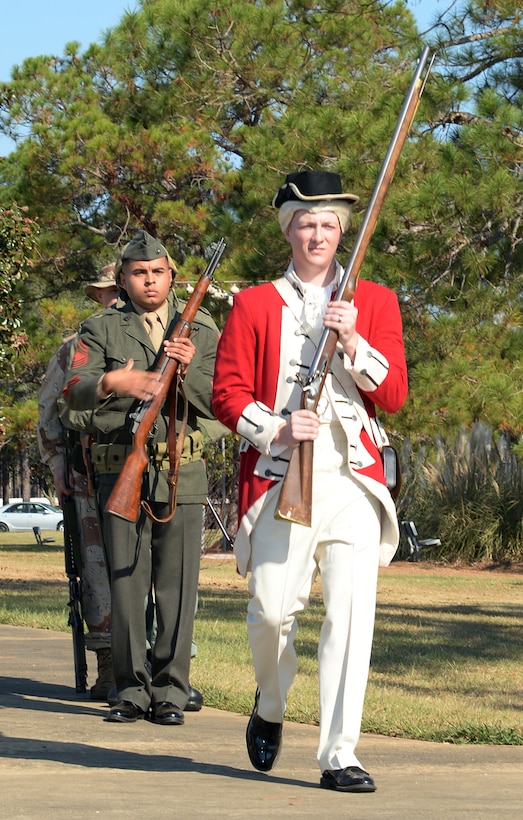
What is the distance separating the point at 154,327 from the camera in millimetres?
7234

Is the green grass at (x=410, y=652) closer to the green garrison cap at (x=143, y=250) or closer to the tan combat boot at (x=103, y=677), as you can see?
the tan combat boot at (x=103, y=677)

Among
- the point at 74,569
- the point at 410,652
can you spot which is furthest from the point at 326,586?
the point at 410,652

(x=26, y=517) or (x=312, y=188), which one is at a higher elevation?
(x=312, y=188)

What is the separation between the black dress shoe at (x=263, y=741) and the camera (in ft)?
17.5

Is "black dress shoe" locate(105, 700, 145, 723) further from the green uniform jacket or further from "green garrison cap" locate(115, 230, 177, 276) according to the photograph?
"green garrison cap" locate(115, 230, 177, 276)

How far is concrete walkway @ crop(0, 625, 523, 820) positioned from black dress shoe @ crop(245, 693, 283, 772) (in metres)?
0.07

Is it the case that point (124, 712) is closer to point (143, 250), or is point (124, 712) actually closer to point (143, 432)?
point (143, 432)

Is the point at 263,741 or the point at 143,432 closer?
the point at 263,741

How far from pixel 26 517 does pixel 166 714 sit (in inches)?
1954

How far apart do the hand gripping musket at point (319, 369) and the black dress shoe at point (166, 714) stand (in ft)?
6.82

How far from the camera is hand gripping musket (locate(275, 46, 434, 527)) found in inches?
197

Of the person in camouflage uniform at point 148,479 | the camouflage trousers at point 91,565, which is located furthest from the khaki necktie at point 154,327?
the camouflage trousers at point 91,565

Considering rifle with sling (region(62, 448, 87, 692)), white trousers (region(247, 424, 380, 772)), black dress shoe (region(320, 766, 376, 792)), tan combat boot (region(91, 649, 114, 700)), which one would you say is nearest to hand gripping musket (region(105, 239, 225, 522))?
rifle with sling (region(62, 448, 87, 692))

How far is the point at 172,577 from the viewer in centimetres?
707
